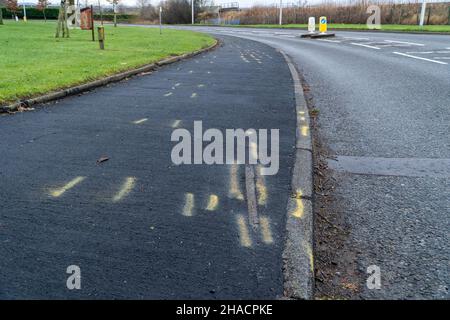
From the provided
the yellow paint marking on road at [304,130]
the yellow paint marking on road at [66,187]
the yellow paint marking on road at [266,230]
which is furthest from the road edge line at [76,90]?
the yellow paint marking on road at [266,230]

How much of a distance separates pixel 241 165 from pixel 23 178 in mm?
2018

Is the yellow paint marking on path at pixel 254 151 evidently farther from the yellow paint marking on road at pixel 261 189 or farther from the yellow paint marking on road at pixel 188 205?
the yellow paint marking on road at pixel 188 205

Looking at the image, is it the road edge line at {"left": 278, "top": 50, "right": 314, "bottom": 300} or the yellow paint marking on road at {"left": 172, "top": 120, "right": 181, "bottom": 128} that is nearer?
the road edge line at {"left": 278, "top": 50, "right": 314, "bottom": 300}

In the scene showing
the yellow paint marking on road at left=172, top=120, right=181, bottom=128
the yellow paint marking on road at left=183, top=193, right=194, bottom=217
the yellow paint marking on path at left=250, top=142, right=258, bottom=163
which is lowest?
the yellow paint marking on road at left=183, top=193, right=194, bottom=217

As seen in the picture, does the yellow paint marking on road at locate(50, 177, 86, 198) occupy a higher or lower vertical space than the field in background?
lower

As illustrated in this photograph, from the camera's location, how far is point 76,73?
9.23 metres

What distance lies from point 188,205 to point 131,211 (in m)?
0.44

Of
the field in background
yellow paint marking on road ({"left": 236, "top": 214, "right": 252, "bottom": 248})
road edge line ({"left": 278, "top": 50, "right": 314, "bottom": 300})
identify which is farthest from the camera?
the field in background

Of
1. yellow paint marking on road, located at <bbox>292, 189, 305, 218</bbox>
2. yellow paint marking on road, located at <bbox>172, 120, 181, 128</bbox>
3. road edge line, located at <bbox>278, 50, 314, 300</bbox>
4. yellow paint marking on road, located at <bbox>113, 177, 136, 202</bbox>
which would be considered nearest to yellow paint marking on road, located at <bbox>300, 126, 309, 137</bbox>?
road edge line, located at <bbox>278, 50, 314, 300</bbox>

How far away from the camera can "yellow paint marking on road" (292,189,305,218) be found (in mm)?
3105

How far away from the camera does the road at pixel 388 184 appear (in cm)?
249

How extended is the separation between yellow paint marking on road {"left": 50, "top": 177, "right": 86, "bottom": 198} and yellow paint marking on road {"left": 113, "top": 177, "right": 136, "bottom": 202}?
1.35 ft

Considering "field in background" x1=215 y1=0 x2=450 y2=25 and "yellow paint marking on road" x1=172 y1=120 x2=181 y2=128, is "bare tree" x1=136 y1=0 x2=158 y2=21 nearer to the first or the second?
"field in background" x1=215 y1=0 x2=450 y2=25
